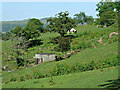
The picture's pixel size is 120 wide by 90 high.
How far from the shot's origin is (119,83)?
11656 millimetres

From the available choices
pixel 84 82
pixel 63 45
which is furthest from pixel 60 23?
pixel 84 82

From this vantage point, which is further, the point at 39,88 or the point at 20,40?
the point at 20,40

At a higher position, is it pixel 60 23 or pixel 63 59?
pixel 60 23

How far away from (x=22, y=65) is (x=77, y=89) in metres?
22.5

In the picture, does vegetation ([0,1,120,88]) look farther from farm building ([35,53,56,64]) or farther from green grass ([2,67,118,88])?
farm building ([35,53,56,64])

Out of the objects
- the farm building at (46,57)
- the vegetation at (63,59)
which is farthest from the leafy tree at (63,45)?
the farm building at (46,57)

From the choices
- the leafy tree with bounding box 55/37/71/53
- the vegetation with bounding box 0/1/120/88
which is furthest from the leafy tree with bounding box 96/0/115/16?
the leafy tree with bounding box 55/37/71/53

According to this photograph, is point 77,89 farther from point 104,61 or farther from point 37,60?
point 37,60

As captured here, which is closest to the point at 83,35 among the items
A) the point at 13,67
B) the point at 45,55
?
the point at 45,55

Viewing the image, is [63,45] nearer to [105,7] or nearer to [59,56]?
[59,56]

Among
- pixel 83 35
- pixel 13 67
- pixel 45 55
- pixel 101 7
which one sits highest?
pixel 101 7

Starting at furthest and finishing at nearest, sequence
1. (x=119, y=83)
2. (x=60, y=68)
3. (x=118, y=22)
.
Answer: (x=60, y=68)
(x=118, y=22)
(x=119, y=83)

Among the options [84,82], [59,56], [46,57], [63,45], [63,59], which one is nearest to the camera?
[84,82]

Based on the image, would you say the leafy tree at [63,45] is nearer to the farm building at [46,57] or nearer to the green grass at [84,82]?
the farm building at [46,57]
